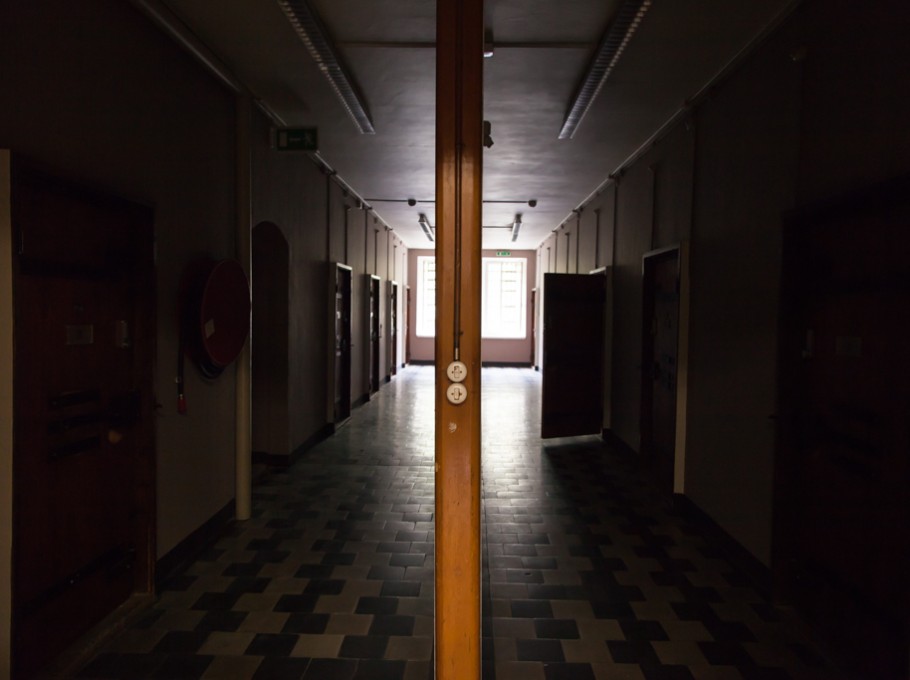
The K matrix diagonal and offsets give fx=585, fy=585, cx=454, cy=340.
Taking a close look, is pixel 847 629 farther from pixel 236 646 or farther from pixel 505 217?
pixel 505 217

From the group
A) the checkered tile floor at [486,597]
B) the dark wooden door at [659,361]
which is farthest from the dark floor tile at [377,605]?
the dark wooden door at [659,361]

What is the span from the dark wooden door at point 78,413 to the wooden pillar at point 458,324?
5.20ft

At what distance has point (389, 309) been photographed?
11.8 metres

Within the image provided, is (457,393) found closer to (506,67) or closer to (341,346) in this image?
(506,67)

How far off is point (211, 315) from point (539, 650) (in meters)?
2.57

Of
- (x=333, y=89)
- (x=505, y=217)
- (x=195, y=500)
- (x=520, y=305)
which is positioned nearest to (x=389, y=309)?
(x=505, y=217)

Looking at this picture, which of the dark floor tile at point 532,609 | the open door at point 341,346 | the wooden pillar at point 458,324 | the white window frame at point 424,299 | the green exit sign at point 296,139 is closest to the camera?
the wooden pillar at point 458,324

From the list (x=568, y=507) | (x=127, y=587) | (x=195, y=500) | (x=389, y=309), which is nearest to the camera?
(x=127, y=587)

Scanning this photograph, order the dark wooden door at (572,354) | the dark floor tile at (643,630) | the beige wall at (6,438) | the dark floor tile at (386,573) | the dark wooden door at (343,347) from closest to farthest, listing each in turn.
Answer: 1. the beige wall at (6,438)
2. the dark floor tile at (643,630)
3. the dark floor tile at (386,573)
4. the dark wooden door at (572,354)
5. the dark wooden door at (343,347)

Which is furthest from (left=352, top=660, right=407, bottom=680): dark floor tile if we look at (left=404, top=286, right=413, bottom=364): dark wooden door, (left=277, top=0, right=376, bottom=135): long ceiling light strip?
(left=404, top=286, right=413, bottom=364): dark wooden door

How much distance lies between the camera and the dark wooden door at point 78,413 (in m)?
2.26

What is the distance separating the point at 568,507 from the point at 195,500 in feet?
8.71

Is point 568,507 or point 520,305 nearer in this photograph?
point 568,507

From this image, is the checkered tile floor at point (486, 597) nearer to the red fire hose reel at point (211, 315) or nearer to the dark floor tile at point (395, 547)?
the dark floor tile at point (395, 547)
